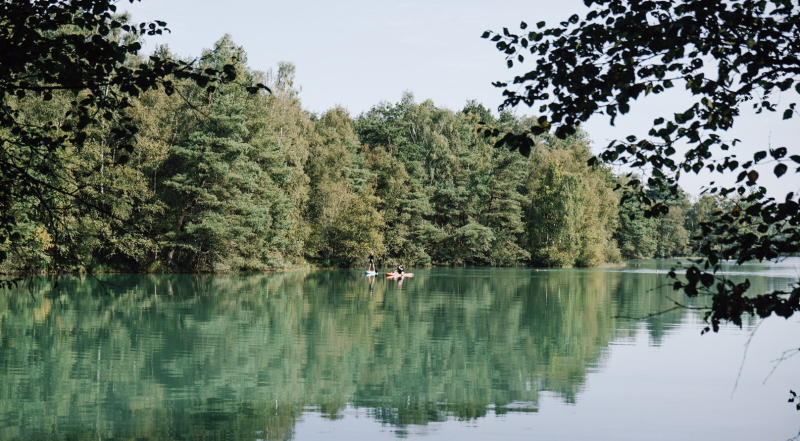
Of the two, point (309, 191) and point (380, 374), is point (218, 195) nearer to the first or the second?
point (309, 191)

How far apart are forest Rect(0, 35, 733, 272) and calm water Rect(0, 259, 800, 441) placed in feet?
25.8

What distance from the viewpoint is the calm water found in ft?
25.3

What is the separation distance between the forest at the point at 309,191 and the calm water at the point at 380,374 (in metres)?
7.85

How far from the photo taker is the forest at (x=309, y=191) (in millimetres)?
35219

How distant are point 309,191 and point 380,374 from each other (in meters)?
38.0

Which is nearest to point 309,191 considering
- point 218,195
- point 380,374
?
point 218,195

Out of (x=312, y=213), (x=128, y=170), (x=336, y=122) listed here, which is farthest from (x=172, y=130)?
(x=336, y=122)

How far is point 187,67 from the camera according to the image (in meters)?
4.44

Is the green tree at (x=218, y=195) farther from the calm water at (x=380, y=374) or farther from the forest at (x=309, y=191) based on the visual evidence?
the calm water at (x=380, y=374)

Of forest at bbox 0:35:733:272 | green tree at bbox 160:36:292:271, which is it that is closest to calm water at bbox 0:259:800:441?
forest at bbox 0:35:733:272

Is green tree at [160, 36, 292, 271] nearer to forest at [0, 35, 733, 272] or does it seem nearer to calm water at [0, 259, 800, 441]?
forest at [0, 35, 733, 272]

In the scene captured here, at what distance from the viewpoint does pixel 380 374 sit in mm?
10586

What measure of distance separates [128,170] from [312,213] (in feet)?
50.1

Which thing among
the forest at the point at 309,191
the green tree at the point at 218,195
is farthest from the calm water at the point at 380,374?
the green tree at the point at 218,195
